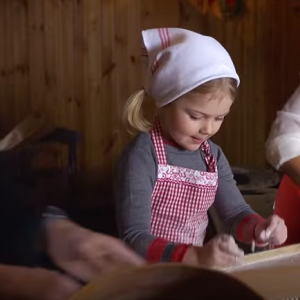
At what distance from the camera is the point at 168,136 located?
945mm

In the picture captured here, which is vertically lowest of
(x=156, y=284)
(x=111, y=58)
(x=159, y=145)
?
Answer: (x=111, y=58)

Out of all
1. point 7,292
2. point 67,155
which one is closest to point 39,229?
point 7,292

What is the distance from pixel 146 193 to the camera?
875 mm

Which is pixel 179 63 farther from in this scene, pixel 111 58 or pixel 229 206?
pixel 111 58

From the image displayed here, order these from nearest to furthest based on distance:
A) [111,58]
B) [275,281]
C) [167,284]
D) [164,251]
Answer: [167,284]
[275,281]
[164,251]
[111,58]

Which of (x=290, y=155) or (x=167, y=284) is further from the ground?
(x=167, y=284)

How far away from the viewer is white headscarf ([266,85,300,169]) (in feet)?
3.36

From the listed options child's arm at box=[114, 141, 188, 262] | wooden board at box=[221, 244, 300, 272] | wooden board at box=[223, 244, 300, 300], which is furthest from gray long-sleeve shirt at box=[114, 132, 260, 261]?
A: wooden board at box=[223, 244, 300, 300]

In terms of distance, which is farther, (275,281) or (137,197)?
(137,197)

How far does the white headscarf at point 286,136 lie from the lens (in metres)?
1.02

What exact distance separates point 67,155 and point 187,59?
1940mm

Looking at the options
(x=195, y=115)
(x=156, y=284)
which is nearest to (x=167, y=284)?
(x=156, y=284)

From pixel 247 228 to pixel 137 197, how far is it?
0.58 ft

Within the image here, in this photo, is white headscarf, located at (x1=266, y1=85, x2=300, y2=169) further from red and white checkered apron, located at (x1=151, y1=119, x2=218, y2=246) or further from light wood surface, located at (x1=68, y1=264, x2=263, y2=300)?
light wood surface, located at (x1=68, y1=264, x2=263, y2=300)
